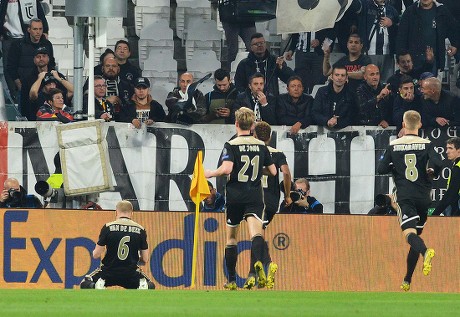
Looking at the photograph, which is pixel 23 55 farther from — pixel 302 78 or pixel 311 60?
pixel 311 60

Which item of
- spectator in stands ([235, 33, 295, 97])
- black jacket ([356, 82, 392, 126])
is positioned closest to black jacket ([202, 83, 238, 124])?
spectator in stands ([235, 33, 295, 97])

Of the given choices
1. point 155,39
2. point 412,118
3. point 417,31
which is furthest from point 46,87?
point 412,118

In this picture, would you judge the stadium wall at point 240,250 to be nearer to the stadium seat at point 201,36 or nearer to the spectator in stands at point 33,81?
the spectator in stands at point 33,81

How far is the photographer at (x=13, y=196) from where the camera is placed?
1970 cm

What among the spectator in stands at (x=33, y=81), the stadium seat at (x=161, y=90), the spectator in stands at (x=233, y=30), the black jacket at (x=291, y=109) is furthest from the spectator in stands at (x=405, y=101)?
the spectator in stands at (x=33, y=81)

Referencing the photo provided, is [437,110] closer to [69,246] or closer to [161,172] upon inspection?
[161,172]

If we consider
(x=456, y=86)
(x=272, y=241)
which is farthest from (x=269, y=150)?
(x=456, y=86)

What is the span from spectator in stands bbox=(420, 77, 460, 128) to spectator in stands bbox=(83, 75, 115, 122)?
4437mm

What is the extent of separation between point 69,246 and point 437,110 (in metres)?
5.47

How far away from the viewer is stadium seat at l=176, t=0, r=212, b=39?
936 inches

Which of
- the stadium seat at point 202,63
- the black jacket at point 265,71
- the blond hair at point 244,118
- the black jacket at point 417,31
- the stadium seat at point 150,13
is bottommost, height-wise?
the blond hair at point 244,118

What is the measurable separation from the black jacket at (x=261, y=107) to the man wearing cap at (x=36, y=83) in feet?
8.48

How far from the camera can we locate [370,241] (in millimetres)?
19547

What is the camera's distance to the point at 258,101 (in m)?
20.8
